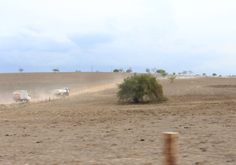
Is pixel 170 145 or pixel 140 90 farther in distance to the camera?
pixel 140 90

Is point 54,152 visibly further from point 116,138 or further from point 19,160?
point 116,138

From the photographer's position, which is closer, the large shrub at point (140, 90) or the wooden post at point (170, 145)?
the wooden post at point (170, 145)

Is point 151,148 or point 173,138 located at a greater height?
point 173,138

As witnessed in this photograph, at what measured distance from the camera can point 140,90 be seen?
24594mm

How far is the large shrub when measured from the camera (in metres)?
24.2

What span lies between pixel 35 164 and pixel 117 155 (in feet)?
6.86

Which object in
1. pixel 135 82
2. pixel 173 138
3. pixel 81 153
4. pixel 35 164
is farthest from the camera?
A: pixel 135 82

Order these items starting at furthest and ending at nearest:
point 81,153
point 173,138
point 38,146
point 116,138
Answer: point 116,138
point 38,146
point 81,153
point 173,138

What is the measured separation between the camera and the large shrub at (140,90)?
953 inches

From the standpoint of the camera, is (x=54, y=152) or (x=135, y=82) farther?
(x=135, y=82)

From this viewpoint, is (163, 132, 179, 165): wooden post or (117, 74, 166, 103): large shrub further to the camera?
(117, 74, 166, 103): large shrub

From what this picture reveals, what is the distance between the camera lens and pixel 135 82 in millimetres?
25234

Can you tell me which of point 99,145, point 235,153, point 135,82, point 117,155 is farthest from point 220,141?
point 135,82

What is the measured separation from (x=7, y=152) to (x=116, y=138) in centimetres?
357
